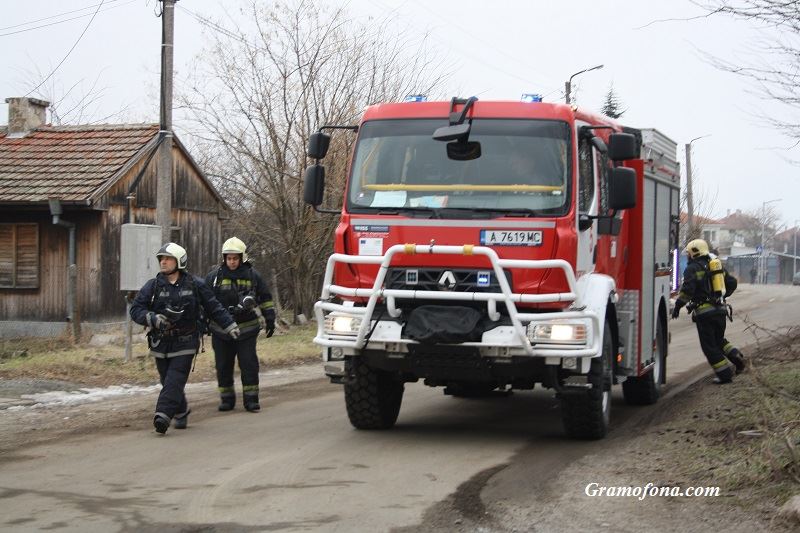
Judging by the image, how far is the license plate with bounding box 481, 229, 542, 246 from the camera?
8.62 meters

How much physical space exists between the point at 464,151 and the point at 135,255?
8210 mm

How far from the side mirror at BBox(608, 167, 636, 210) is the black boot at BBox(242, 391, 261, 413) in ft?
15.1

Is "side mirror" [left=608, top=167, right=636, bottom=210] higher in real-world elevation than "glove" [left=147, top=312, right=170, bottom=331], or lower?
higher

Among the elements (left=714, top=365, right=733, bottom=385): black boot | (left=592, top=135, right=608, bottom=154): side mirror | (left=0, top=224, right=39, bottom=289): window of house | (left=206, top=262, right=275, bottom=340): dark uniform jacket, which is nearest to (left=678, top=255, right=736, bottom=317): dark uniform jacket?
(left=714, top=365, right=733, bottom=385): black boot

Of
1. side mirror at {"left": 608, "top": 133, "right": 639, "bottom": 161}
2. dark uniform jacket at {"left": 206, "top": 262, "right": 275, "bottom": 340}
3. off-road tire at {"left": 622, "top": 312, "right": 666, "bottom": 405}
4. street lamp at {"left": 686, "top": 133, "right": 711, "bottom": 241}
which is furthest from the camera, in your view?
street lamp at {"left": 686, "top": 133, "right": 711, "bottom": 241}

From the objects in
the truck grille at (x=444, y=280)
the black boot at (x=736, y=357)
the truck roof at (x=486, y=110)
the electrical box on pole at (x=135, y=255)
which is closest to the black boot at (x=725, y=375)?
the black boot at (x=736, y=357)

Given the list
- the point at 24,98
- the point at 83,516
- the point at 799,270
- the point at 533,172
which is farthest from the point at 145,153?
the point at 799,270

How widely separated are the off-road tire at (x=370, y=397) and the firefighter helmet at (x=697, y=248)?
17.5 feet

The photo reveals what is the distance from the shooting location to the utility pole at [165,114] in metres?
A: 16.5

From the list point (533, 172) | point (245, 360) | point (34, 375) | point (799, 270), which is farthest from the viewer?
point (799, 270)

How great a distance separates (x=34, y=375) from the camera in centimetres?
1416

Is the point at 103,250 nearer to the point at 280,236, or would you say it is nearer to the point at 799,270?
the point at 280,236

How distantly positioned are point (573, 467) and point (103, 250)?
17.7 m

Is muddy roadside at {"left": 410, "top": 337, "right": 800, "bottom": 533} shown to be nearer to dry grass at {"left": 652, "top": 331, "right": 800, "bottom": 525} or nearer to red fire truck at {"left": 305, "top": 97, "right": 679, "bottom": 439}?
dry grass at {"left": 652, "top": 331, "right": 800, "bottom": 525}
